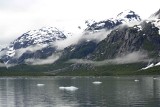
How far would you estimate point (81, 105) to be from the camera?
94938mm

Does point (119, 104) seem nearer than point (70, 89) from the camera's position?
Yes

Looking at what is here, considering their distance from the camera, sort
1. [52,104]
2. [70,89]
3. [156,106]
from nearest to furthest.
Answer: [156,106] < [52,104] < [70,89]

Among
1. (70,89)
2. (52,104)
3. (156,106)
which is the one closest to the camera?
(156,106)

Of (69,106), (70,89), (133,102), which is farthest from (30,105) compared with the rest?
(70,89)

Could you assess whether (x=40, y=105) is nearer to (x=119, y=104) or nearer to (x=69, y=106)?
(x=69, y=106)

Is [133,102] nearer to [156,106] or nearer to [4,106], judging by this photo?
[156,106]

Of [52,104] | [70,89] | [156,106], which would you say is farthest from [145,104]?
[70,89]

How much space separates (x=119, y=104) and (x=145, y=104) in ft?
21.2

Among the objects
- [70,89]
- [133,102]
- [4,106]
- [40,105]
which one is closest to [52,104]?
[40,105]

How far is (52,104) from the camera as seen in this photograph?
324ft

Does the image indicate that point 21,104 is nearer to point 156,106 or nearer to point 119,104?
point 119,104

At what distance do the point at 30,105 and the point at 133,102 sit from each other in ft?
86.1

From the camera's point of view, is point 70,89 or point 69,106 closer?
point 69,106

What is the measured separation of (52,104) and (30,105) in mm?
5615
